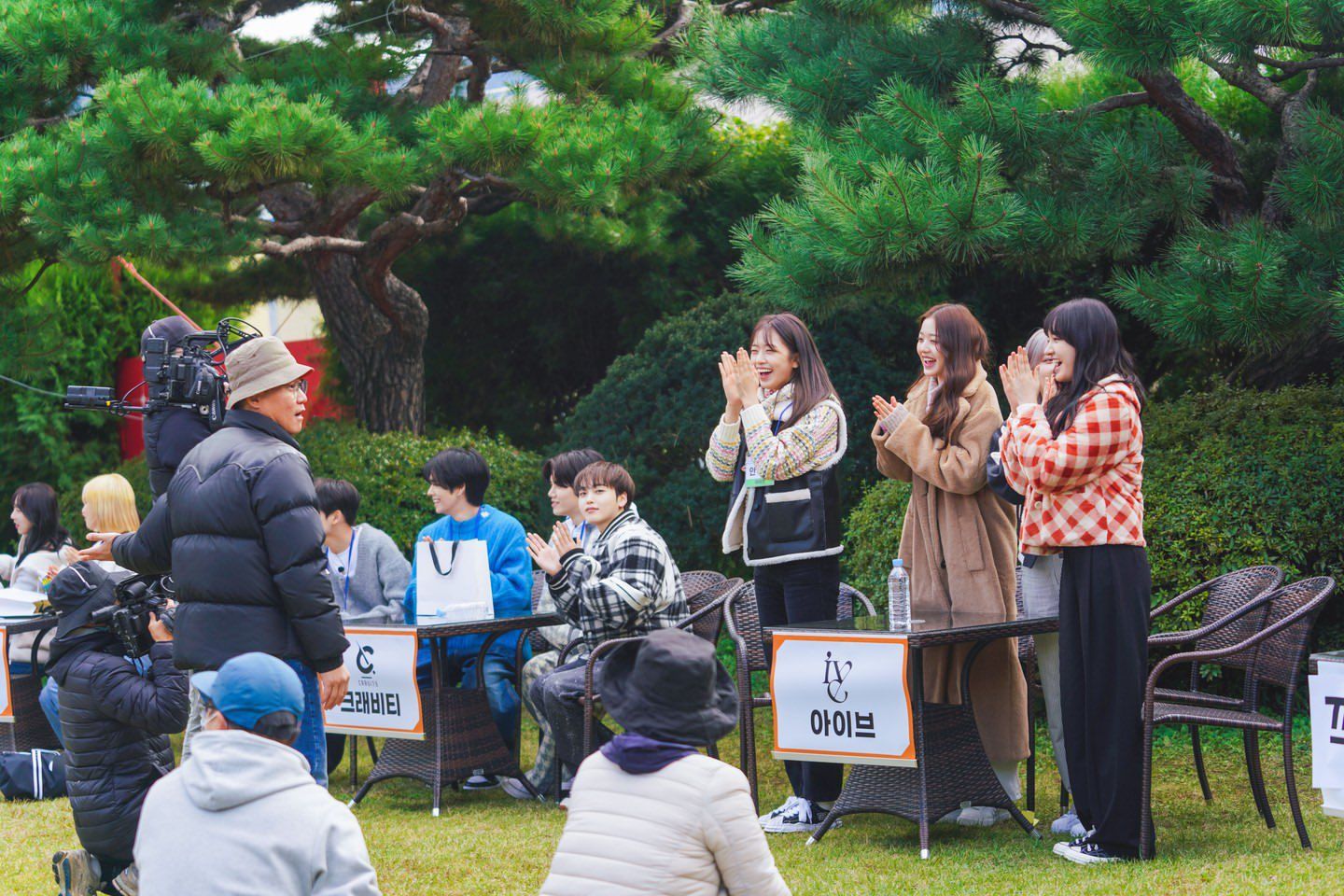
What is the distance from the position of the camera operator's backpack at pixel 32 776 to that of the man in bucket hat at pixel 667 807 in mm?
4912

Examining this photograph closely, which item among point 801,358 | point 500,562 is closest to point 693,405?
point 500,562

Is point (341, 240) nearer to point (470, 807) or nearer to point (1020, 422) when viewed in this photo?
point (470, 807)

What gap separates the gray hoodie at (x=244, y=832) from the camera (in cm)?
251

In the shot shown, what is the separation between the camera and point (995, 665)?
5.30 metres

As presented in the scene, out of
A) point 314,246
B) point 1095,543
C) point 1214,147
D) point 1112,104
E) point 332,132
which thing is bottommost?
point 1095,543

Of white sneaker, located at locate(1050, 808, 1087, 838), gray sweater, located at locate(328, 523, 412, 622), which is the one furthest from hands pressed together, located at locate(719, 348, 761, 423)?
gray sweater, located at locate(328, 523, 412, 622)

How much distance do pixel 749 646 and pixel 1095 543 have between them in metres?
1.78

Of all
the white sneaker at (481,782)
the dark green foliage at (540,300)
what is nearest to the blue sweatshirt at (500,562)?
the white sneaker at (481,782)

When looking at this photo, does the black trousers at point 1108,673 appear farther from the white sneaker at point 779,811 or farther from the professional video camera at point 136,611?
the professional video camera at point 136,611

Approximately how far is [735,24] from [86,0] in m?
3.79

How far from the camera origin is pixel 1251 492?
6.62m

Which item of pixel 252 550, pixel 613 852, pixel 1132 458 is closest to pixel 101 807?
pixel 252 550

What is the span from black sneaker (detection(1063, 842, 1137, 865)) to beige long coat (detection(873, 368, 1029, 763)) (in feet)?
1.95

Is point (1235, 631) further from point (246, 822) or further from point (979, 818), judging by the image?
point (246, 822)
